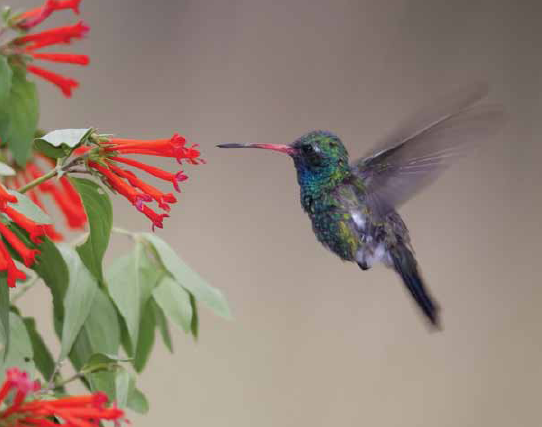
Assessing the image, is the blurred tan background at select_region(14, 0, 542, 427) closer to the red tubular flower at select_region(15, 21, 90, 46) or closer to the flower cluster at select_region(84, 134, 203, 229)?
the red tubular flower at select_region(15, 21, 90, 46)

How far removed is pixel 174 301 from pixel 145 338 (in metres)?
0.05

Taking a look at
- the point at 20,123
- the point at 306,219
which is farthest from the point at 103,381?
the point at 306,219

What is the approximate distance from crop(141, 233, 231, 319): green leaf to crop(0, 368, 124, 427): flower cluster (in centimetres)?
24

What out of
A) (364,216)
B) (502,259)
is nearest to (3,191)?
(364,216)

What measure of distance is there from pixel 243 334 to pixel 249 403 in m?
0.18

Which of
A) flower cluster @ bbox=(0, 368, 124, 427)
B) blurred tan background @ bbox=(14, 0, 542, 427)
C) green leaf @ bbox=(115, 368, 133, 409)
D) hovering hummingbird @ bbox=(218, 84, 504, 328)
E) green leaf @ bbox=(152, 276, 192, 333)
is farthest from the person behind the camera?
blurred tan background @ bbox=(14, 0, 542, 427)

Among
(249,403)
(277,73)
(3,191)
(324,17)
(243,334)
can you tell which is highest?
(324,17)

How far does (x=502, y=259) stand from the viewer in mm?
2340

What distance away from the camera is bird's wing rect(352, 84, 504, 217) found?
2.83ft

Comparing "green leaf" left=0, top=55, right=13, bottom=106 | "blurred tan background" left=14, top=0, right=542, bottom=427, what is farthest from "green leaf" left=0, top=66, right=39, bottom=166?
"blurred tan background" left=14, top=0, right=542, bottom=427

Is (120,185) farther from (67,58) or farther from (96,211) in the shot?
(67,58)

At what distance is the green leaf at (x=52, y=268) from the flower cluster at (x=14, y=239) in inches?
0.9

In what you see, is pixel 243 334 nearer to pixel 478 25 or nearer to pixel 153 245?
pixel 478 25

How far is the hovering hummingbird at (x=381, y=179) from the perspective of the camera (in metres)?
0.89
